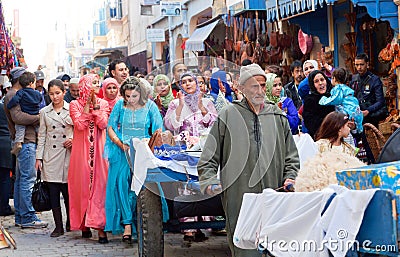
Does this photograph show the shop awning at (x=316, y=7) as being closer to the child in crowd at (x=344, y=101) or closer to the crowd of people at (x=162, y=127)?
the crowd of people at (x=162, y=127)

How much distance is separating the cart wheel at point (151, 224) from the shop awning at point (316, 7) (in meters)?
5.45

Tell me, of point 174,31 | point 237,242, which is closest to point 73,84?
point 237,242

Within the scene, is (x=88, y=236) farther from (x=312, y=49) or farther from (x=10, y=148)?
(x=312, y=49)

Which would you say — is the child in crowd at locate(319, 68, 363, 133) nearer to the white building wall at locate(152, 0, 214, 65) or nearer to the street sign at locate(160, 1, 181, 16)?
the white building wall at locate(152, 0, 214, 65)

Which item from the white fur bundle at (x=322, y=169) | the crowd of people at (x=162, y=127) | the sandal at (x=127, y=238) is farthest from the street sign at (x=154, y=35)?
the white fur bundle at (x=322, y=169)

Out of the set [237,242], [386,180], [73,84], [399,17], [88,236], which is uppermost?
[399,17]

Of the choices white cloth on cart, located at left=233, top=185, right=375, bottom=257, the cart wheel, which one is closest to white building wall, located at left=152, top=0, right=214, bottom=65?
the cart wheel

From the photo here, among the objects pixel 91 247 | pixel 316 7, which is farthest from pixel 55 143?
pixel 316 7

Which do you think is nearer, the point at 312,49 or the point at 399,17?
the point at 399,17

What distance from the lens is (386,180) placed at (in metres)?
3.54

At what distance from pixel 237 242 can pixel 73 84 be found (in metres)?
6.62

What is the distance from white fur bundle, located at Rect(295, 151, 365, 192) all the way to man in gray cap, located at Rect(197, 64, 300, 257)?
2.96 feet

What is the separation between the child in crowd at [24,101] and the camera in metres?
10.0

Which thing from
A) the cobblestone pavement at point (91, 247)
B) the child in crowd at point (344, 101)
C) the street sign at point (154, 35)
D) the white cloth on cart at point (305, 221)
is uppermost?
the street sign at point (154, 35)
